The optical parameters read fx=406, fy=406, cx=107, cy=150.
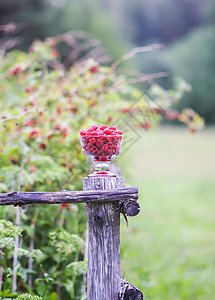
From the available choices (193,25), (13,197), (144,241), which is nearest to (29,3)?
(144,241)

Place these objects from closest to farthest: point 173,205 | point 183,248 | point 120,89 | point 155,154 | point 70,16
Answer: point 120,89, point 183,248, point 173,205, point 155,154, point 70,16

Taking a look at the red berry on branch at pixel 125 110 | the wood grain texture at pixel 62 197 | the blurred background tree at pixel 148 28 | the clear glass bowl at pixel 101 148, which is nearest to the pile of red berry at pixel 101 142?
the clear glass bowl at pixel 101 148

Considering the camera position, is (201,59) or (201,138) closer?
(201,138)

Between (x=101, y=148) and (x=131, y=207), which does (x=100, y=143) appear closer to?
(x=101, y=148)

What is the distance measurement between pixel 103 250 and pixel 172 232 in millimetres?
5364

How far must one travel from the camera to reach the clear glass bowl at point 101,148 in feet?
6.37

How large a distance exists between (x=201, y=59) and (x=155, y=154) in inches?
721

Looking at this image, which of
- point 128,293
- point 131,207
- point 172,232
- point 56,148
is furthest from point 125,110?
point 172,232

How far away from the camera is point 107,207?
6.06 feet

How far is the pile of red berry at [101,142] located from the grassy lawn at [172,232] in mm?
635

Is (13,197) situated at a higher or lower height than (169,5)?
lower

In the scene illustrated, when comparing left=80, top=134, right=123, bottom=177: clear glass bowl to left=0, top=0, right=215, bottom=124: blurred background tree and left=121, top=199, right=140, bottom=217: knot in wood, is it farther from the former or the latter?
left=0, top=0, right=215, bottom=124: blurred background tree

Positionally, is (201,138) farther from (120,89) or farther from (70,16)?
(120,89)

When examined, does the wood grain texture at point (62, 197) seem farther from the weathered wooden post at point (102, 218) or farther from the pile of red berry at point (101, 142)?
the pile of red berry at point (101, 142)
